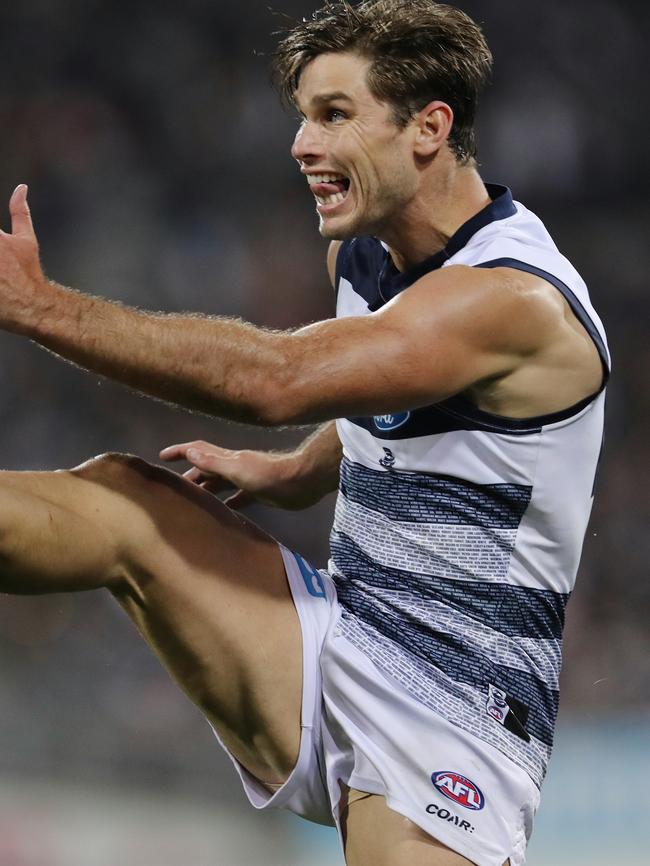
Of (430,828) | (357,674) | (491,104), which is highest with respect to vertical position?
(491,104)

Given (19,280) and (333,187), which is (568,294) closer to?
(333,187)

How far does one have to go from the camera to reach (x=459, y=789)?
2.15 meters

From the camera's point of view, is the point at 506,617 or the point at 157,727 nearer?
the point at 506,617

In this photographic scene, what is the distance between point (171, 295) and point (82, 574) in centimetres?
405

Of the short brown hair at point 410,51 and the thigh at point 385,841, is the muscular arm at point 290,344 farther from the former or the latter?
the thigh at point 385,841

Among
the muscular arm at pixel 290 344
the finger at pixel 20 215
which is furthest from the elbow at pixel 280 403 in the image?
the finger at pixel 20 215

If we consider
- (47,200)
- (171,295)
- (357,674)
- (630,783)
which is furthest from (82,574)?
(47,200)

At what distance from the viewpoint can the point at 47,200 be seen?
6.12 m

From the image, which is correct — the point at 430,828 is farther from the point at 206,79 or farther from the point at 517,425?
the point at 206,79

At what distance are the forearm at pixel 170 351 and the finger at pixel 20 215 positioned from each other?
0.33 ft

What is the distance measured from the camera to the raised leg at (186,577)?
6.55 feet

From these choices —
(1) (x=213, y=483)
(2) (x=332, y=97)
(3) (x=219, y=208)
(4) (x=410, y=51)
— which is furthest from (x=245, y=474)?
(3) (x=219, y=208)

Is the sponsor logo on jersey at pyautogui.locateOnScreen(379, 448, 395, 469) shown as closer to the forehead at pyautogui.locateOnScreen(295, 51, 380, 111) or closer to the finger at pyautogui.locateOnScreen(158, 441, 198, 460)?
the finger at pyautogui.locateOnScreen(158, 441, 198, 460)

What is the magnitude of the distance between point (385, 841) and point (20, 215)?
1.21 m
